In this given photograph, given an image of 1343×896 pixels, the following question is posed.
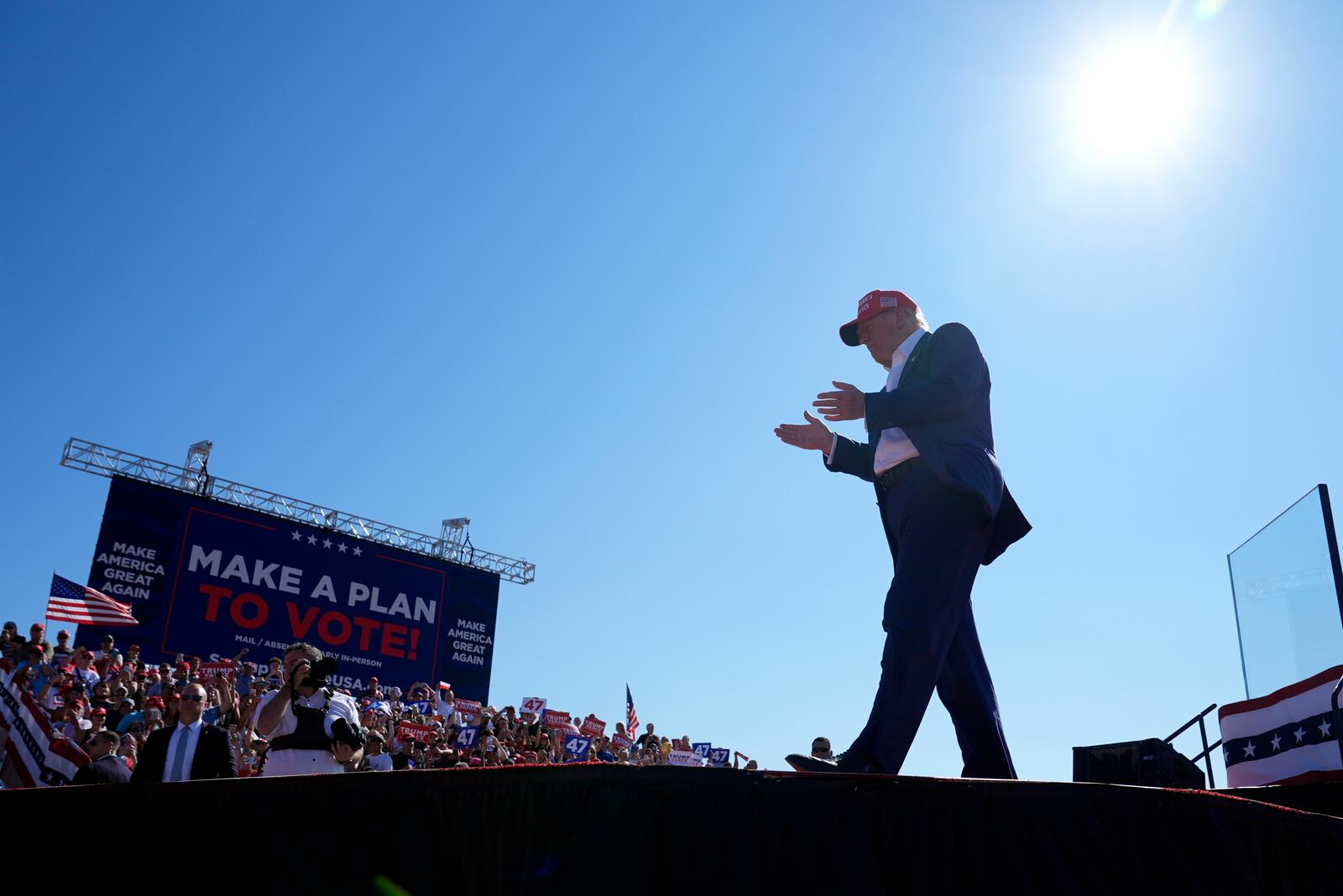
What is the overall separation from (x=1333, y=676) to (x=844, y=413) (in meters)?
4.05

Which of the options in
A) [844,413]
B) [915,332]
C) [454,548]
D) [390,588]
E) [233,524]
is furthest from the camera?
[454,548]

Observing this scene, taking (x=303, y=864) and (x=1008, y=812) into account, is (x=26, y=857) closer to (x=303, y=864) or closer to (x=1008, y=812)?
(x=303, y=864)

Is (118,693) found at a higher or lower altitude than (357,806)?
higher

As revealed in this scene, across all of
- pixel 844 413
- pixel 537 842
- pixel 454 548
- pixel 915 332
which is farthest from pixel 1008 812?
pixel 454 548

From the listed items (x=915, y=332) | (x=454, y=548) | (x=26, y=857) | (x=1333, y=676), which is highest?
(x=454, y=548)

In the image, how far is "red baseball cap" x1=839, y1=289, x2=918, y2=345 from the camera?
3.48m

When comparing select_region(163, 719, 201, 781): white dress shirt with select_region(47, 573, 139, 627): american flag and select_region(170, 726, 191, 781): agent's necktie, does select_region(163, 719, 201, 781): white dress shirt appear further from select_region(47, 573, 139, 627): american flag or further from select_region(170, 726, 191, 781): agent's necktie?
select_region(47, 573, 139, 627): american flag

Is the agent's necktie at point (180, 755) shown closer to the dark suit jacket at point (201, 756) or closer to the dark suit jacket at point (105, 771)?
the dark suit jacket at point (201, 756)

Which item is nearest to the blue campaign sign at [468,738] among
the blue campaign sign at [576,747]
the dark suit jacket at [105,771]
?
the blue campaign sign at [576,747]

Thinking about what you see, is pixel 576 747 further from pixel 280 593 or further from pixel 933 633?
pixel 933 633

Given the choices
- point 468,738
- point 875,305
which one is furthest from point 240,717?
point 875,305

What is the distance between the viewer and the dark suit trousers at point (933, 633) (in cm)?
272

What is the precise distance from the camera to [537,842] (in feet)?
6.41

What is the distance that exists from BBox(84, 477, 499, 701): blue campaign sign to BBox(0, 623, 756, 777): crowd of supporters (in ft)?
3.27
